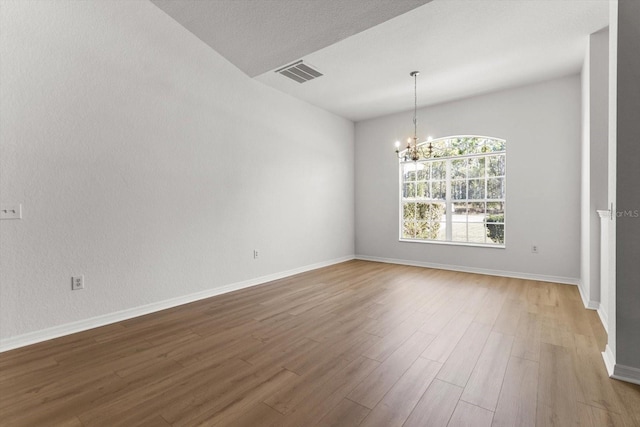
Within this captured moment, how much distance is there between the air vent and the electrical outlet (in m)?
3.34

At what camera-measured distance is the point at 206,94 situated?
12.4ft

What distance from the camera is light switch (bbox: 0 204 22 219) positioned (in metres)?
2.38

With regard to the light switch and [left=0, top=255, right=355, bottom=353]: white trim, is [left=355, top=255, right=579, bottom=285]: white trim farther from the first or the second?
the light switch

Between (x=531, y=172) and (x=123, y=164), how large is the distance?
18.1 feet

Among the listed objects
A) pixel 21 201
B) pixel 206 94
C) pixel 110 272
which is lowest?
pixel 110 272

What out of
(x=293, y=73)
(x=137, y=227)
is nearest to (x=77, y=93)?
(x=137, y=227)

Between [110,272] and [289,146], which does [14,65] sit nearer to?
[110,272]

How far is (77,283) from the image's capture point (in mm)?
2742

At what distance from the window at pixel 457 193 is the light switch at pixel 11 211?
5287 millimetres

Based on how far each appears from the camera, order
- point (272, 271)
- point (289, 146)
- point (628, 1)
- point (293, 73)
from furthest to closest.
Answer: point (289, 146), point (272, 271), point (293, 73), point (628, 1)

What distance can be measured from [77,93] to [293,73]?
2509 millimetres

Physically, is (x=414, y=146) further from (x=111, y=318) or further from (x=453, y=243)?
(x=111, y=318)

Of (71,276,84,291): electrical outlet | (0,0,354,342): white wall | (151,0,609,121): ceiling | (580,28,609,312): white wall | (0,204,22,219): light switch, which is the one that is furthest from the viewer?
(580,28,609,312): white wall

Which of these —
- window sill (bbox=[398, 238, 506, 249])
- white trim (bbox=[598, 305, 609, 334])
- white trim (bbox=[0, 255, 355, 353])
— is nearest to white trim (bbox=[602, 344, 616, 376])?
white trim (bbox=[598, 305, 609, 334])
